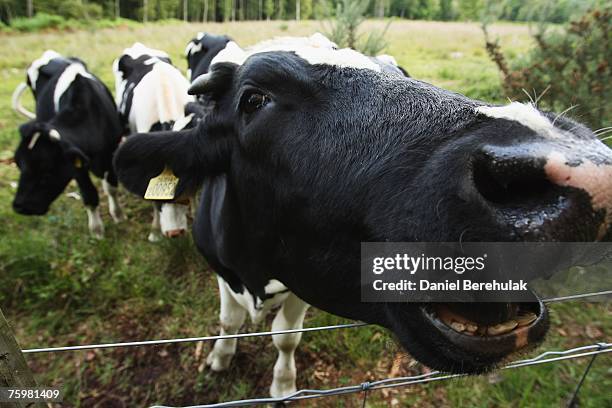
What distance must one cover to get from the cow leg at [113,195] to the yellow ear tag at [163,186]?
301cm

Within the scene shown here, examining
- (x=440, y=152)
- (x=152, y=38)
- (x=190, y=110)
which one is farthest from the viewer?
(x=152, y=38)

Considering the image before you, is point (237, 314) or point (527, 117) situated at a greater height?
point (527, 117)

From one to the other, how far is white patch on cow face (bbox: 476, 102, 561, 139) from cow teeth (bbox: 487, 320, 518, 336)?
1.47ft

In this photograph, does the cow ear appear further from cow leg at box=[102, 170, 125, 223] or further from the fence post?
cow leg at box=[102, 170, 125, 223]

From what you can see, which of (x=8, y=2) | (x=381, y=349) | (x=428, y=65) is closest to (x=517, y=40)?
(x=428, y=65)

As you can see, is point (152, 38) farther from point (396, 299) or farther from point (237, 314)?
point (396, 299)

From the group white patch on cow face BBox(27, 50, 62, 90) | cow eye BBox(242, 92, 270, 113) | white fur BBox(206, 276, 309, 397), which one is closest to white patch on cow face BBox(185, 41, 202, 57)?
white patch on cow face BBox(27, 50, 62, 90)

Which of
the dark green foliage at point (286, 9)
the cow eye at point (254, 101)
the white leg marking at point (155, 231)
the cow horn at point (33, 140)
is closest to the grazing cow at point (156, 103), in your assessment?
the white leg marking at point (155, 231)

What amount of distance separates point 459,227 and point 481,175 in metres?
0.11

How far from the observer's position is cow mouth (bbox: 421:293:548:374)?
946mm

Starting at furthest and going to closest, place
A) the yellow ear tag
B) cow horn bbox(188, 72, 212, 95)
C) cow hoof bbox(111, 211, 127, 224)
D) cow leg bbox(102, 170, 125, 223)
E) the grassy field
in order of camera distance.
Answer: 1. cow hoof bbox(111, 211, 127, 224)
2. cow leg bbox(102, 170, 125, 223)
3. the grassy field
4. the yellow ear tag
5. cow horn bbox(188, 72, 212, 95)

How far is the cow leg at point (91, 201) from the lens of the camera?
4242mm

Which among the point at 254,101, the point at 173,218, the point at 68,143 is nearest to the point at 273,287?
the point at 254,101

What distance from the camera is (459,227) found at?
85 cm
